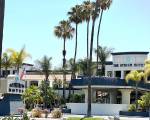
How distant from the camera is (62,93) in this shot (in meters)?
85.1

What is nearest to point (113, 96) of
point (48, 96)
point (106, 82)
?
point (106, 82)

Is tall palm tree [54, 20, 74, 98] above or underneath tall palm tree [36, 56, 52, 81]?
above

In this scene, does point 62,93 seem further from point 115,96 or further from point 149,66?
point 149,66

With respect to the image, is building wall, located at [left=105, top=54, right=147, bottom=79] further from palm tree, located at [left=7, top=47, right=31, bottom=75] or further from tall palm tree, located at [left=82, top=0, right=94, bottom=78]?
palm tree, located at [left=7, top=47, right=31, bottom=75]

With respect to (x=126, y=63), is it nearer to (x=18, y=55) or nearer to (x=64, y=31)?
(x=64, y=31)

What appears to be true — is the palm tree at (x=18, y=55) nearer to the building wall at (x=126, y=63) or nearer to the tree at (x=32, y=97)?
the tree at (x=32, y=97)

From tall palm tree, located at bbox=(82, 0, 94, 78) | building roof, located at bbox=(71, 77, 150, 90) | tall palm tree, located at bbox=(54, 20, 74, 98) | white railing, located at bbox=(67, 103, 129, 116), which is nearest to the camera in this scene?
white railing, located at bbox=(67, 103, 129, 116)

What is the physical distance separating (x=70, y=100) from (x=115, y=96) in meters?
8.49

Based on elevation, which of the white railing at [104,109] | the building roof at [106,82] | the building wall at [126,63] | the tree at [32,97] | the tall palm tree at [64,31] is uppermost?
the tall palm tree at [64,31]

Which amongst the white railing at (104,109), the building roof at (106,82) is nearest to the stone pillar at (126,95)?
the building roof at (106,82)

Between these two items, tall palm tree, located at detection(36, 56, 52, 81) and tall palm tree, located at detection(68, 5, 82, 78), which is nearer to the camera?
tall palm tree, located at detection(68, 5, 82, 78)

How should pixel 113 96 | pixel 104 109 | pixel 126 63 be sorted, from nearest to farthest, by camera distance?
pixel 104 109 < pixel 113 96 < pixel 126 63

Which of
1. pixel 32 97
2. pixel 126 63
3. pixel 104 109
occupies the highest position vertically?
pixel 126 63

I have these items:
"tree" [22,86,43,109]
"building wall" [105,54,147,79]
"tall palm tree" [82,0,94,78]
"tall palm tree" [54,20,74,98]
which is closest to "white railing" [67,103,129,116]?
"tree" [22,86,43,109]
